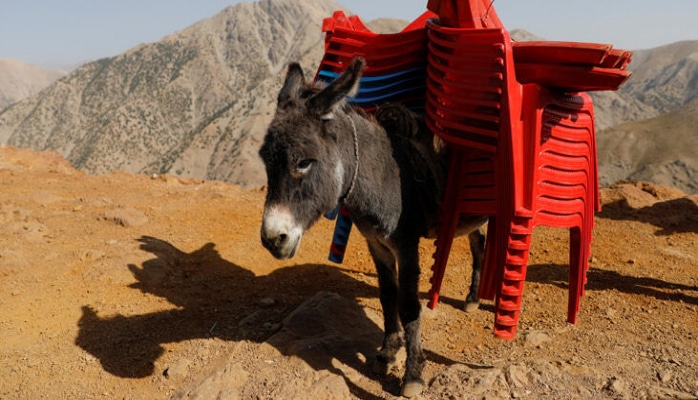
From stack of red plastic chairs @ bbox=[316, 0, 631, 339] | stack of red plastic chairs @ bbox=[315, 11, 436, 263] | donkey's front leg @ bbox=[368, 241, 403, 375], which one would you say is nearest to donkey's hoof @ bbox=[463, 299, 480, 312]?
donkey's front leg @ bbox=[368, 241, 403, 375]

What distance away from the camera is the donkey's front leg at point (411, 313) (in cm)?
400

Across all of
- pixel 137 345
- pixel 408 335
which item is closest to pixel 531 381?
pixel 408 335

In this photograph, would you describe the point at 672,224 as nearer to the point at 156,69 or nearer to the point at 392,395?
the point at 392,395

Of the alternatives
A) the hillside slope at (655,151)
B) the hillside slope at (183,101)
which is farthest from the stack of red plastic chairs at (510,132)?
the hillside slope at (183,101)

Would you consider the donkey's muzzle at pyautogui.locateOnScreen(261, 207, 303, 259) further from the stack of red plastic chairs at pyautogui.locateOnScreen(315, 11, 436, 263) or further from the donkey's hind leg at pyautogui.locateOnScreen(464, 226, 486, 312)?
the donkey's hind leg at pyautogui.locateOnScreen(464, 226, 486, 312)

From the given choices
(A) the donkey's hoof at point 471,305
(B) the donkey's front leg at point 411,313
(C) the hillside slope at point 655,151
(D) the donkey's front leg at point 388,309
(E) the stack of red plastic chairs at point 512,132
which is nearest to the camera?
(E) the stack of red plastic chairs at point 512,132

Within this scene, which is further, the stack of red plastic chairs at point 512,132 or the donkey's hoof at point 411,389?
the donkey's hoof at point 411,389

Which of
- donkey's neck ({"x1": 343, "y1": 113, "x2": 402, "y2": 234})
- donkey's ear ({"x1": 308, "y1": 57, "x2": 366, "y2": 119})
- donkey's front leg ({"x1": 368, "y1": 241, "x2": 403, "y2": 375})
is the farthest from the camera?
donkey's front leg ({"x1": 368, "y1": 241, "x2": 403, "y2": 375})

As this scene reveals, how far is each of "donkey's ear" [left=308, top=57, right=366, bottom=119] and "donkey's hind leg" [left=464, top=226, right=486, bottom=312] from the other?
3.36 m

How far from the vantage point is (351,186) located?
3580 millimetres

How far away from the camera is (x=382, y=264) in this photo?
176 inches

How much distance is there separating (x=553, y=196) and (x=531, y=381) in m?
1.62

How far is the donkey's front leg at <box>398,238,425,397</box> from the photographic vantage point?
4004 millimetres

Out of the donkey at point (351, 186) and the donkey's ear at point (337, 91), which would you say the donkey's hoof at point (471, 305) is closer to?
→ the donkey at point (351, 186)
